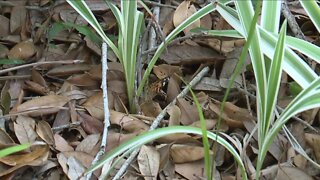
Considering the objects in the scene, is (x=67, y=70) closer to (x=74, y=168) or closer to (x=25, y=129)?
(x=25, y=129)

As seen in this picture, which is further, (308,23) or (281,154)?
(308,23)

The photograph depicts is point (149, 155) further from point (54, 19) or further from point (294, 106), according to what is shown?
point (54, 19)

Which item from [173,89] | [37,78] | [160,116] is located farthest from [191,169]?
[37,78]

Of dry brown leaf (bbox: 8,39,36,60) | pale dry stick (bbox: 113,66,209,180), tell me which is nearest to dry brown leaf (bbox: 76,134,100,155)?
pale dry stick (bbox: 113,66,209,180)

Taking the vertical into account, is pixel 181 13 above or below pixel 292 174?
above

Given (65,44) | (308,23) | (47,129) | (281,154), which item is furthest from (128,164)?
(308,23)

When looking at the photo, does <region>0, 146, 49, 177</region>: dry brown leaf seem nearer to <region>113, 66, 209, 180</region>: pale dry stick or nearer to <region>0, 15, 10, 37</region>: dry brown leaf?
<region>113, 66, 209, 180</region>: pale dry stick
